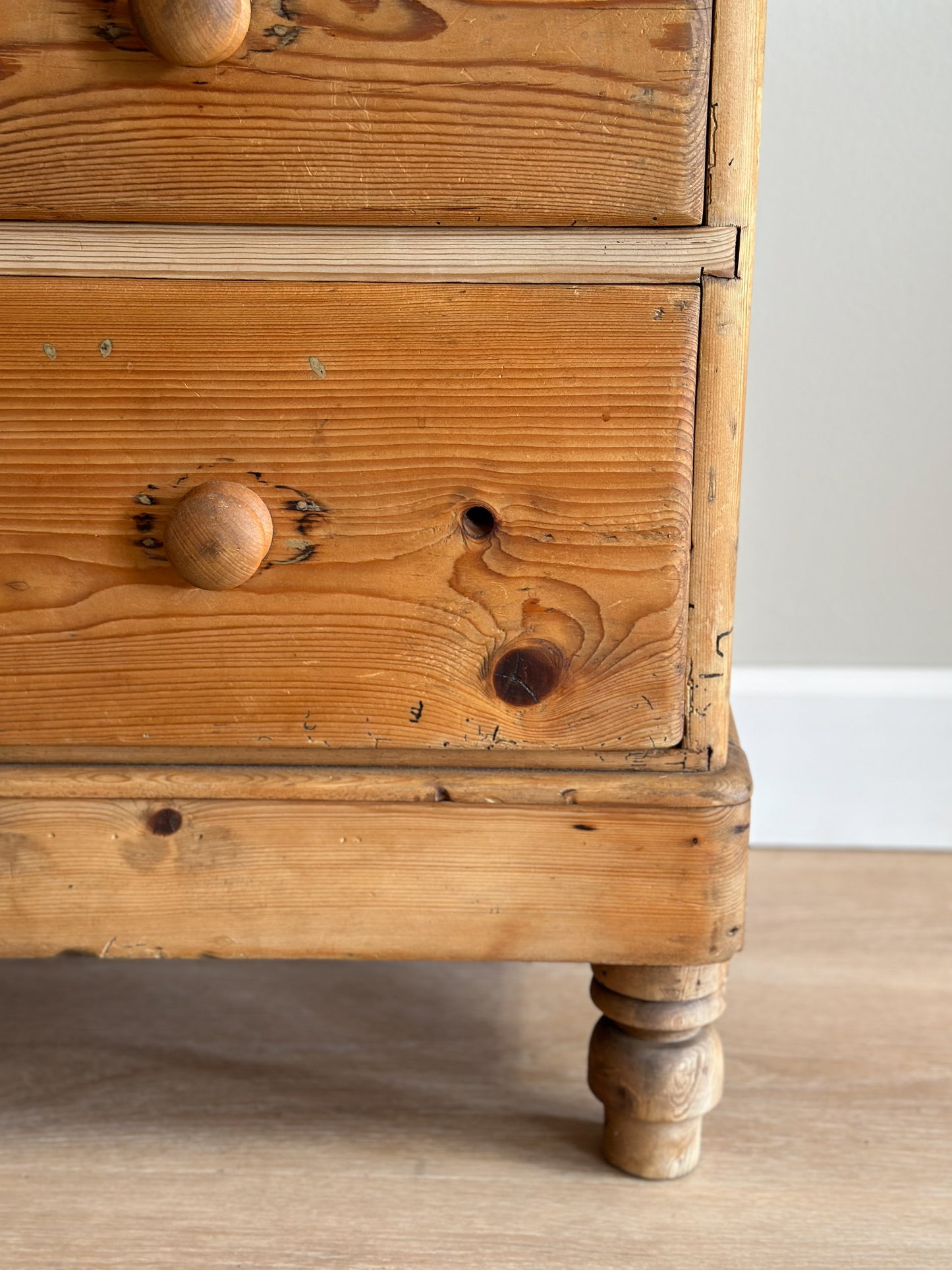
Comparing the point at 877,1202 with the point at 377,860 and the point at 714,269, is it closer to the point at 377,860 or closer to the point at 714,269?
the point at 377,860

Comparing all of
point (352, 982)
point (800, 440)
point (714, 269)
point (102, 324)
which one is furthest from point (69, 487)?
point (800, 440)

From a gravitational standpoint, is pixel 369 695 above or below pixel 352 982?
above

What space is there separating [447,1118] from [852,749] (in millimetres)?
539

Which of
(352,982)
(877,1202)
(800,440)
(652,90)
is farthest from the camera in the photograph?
(800,440)

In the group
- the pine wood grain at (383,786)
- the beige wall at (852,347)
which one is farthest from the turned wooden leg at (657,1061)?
the beige wall at (852,347)

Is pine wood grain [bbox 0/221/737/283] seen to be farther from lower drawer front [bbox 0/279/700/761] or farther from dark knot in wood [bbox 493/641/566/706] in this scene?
dark knot in wood [bbox 493/641/566/706]

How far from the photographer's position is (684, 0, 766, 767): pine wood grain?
556 mm

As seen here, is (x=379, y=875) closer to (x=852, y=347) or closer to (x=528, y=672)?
(x=528, y=672)

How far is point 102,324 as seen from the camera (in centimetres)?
58

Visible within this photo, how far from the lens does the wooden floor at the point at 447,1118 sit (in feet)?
2.10

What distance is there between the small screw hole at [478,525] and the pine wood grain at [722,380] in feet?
0.34

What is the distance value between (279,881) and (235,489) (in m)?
0.21

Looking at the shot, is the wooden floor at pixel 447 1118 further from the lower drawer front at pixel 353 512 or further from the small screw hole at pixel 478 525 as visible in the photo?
the small screw hole at pixel 478 525

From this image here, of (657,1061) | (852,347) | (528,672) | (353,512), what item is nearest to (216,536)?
(353,512)
